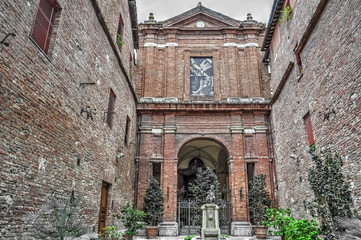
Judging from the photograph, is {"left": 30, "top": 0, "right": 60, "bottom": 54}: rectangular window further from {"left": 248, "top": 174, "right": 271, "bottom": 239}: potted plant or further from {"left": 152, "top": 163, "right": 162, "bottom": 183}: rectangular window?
{"left": 152, "top": 163, "right": 162, "bottom": 183}: rectangular window

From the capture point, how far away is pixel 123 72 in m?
11.6

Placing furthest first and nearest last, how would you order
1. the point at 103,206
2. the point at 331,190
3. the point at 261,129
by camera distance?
the point at 261,129, the point at 103,206, the point at 331,190

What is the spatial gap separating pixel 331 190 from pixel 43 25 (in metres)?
7.31

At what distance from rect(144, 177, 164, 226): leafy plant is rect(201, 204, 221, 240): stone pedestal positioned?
2.82 meters

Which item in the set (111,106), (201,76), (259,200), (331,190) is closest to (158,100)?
(201,76)

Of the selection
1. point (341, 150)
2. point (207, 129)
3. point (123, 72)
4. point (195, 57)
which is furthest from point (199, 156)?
point (341, 150)

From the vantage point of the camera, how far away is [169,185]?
1381cm

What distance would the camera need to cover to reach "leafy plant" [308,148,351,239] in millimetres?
6273

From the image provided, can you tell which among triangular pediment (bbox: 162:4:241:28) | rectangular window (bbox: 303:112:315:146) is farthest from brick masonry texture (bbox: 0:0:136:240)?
triangular pediment (bbox: 162:4:241:28)

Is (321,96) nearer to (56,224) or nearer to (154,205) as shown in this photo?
(56,224)

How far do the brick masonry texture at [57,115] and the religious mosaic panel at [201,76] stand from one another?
20.9 feet

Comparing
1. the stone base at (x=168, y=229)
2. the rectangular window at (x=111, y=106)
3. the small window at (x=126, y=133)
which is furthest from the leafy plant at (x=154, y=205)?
the rectangular window at (x=111, y=106)

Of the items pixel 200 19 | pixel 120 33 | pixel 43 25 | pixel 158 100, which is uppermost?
pixel 200 19

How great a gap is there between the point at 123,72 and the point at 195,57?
253 inches
